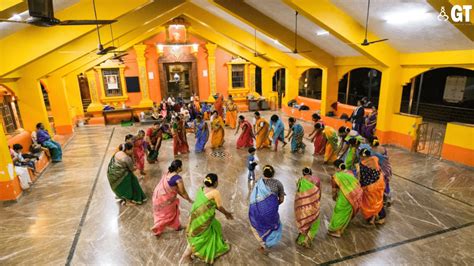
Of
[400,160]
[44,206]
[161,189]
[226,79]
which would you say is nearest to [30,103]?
[44,206]

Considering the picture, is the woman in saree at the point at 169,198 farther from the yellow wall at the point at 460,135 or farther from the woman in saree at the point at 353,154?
the yellow wall at the point at 460,135

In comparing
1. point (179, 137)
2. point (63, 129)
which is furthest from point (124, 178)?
point (63, 129)

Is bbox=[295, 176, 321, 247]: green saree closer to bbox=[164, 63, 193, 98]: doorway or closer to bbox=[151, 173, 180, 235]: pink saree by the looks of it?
bbox=[151, 173, 180, 235]: pink saree

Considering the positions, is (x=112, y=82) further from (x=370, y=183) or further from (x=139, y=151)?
(x=370, y=183)

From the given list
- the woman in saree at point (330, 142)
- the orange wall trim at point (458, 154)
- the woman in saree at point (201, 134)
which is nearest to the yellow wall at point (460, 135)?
the orange wall trim at point (458, 154)

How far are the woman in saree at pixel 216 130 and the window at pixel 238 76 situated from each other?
26.6 feet

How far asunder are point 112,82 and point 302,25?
10418 millimetres

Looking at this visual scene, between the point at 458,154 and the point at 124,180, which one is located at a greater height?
the point at 124,180

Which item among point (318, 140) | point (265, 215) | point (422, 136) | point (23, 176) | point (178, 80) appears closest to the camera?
point (265, 215)

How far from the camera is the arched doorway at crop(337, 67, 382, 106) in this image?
14.3 metres

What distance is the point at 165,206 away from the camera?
393 cm

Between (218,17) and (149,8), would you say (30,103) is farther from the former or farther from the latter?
(218,17)

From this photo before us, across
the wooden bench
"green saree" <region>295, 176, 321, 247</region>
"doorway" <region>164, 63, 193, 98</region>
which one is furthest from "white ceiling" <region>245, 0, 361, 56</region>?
"doorway" <region>164, 63, 193, 98</region>

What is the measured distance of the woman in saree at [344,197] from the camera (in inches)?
143
